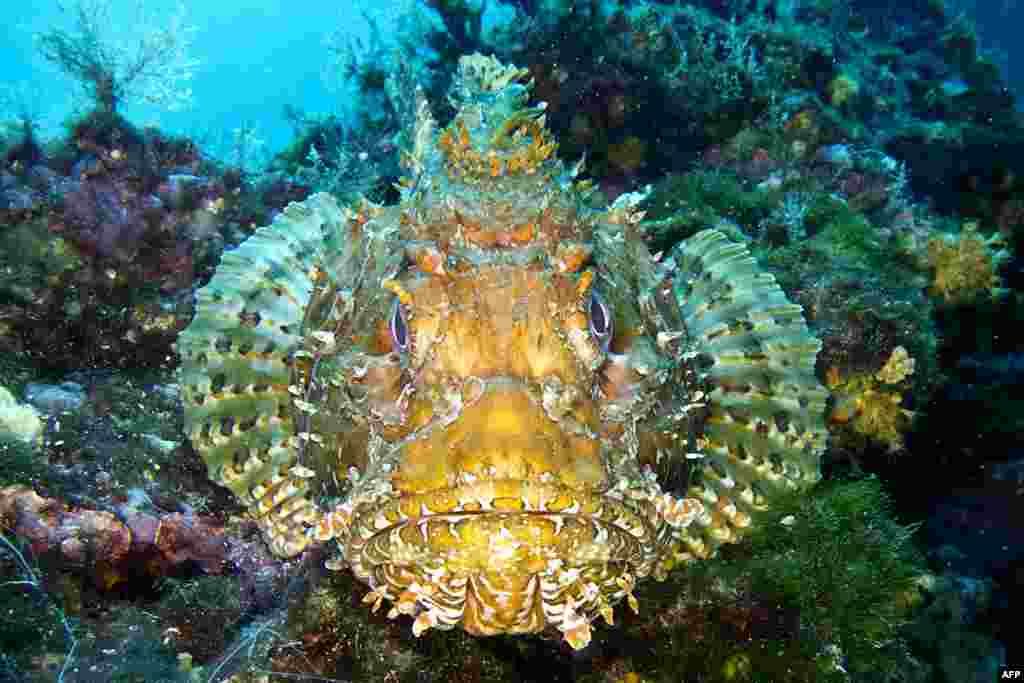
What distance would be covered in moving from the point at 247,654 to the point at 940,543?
6.54 meters

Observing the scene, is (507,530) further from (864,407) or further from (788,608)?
(864,407)

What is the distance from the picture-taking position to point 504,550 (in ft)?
9.26

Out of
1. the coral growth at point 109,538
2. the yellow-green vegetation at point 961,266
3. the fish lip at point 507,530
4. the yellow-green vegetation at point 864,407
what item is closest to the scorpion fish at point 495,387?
the fish lip at point 507,530

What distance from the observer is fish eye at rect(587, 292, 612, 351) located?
3362mm

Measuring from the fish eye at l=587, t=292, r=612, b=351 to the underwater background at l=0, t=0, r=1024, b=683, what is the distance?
0.85 metres

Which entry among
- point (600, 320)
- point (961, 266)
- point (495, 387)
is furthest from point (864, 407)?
point (495, 387)

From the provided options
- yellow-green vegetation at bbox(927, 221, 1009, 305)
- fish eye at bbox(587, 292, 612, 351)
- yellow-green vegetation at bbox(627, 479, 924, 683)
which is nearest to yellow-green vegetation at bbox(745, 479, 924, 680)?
yellow-green vegetation at bbox(627, 479, 924, 683)

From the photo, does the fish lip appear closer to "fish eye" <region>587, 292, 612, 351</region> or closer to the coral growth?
"fish eye" <region>587, 292, 612, 351</region>

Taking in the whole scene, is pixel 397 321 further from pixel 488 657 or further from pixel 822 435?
pixel 822 435

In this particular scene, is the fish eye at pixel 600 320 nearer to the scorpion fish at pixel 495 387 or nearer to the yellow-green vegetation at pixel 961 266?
the scorpion fish at pixel 495 387

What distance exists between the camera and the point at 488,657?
404cm

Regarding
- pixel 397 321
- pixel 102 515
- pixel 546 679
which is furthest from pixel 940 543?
pixel 102 515

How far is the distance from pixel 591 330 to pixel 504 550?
1109mm

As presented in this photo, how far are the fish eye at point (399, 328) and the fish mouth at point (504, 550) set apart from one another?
809 mm
